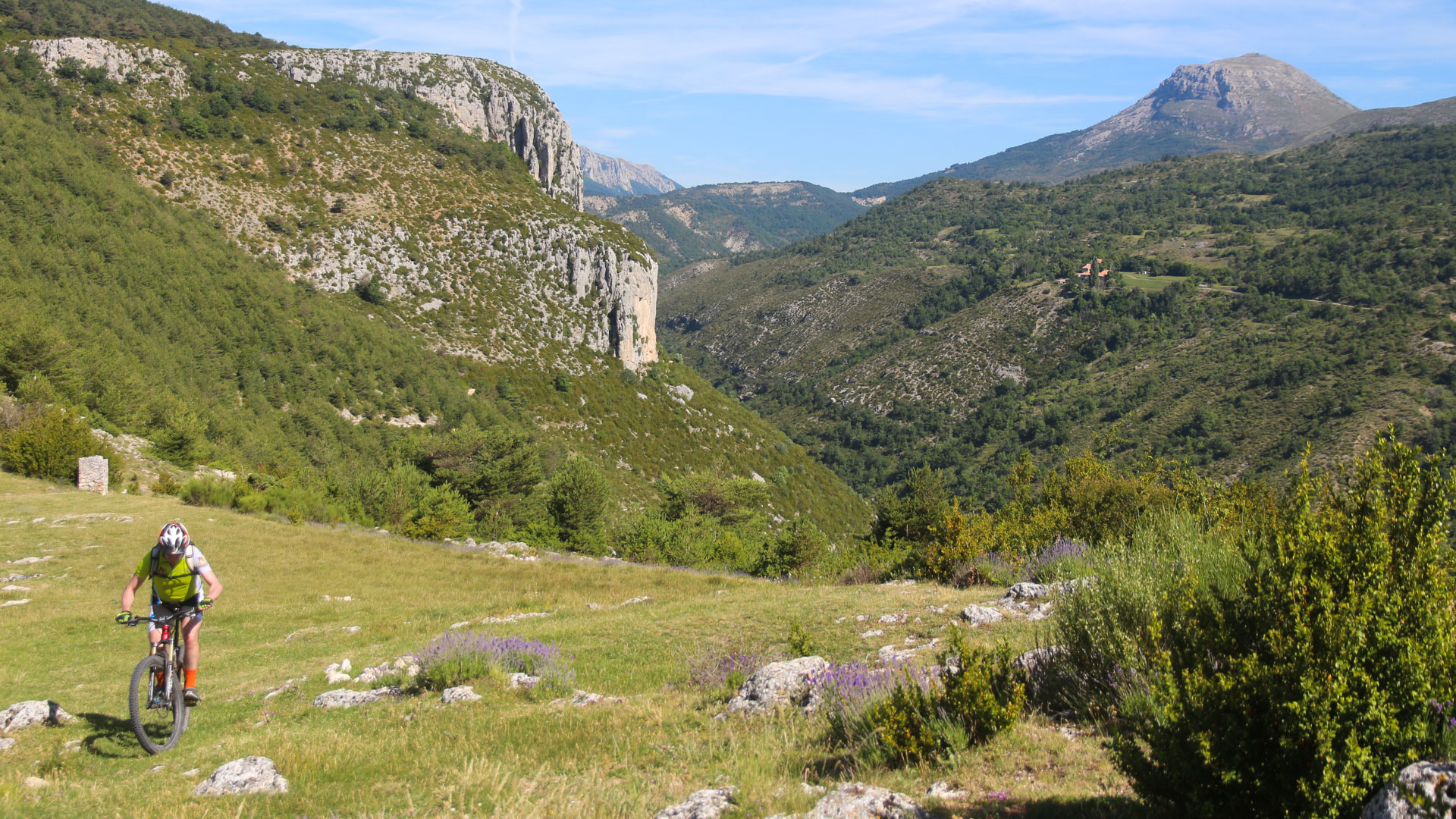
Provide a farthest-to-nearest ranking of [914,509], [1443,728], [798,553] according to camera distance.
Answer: [798,553], [914,509], [1443,728]

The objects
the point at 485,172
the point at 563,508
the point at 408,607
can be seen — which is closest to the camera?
the point at 408,607

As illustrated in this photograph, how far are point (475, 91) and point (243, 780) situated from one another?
91.2 metres

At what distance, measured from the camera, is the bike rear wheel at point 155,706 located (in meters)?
6.24

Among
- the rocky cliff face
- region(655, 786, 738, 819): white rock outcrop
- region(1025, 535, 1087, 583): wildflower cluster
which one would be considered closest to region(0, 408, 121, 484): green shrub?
region(655, 786, 738, 819): white rock outcrop

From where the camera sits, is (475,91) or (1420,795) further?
(475,91)

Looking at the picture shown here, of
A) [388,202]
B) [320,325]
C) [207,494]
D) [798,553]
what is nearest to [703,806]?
[798,553]

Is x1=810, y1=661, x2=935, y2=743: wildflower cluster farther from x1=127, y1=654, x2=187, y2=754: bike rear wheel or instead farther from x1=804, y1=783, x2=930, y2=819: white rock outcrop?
x1=127, y1=654, x2=187, y2=754: bike rear wheel

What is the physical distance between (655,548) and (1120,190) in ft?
635

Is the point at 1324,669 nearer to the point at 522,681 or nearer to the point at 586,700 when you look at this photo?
the point at 586,700

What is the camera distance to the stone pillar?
2178 centimetres

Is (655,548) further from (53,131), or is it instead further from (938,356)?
(938,356)

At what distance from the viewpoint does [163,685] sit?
6.70 metres

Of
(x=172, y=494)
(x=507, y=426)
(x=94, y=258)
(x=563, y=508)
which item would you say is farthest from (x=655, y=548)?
(x=94, y=258)

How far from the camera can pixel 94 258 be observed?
38969 mm
